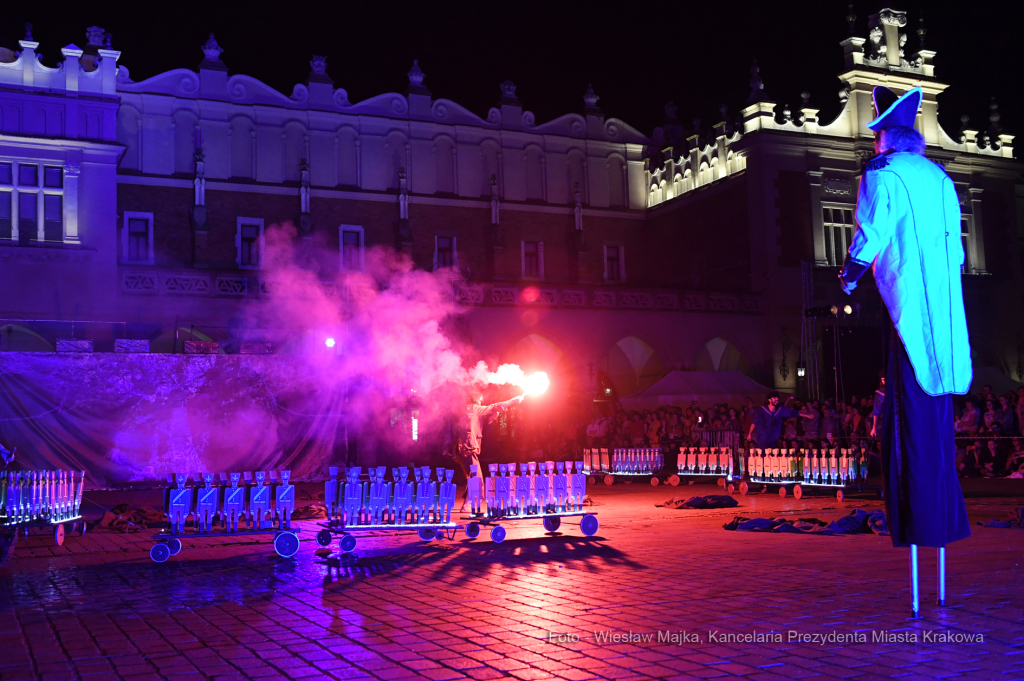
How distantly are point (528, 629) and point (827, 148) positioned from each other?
101ft

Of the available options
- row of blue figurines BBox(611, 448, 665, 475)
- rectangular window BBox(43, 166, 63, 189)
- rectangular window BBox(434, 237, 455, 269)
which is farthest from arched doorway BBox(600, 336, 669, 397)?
rectangular window BBox(43, 166, 63, 189)

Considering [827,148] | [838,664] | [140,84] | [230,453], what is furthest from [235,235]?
[838,664]

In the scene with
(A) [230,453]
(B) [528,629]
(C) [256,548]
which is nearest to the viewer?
(B) [528,629]

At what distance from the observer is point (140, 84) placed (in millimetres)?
30531

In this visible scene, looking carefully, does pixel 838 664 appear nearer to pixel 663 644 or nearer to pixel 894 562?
pixel 663 644

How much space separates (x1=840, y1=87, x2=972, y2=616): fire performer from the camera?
16.9ft

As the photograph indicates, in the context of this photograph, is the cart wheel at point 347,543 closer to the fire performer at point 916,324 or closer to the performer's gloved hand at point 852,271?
the fire performer at point 916,324

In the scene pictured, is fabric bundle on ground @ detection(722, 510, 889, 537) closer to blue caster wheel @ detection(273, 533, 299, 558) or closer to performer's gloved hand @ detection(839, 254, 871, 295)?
blue caster wheel @ detection(273, 533, 299, 558)

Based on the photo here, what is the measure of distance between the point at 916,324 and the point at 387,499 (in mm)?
6312

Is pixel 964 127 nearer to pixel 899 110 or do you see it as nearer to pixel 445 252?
pixel 445 252

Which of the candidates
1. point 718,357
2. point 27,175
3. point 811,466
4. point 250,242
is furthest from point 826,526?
point 250,242

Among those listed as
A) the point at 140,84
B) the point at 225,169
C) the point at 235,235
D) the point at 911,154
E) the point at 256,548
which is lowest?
the point at 256,548

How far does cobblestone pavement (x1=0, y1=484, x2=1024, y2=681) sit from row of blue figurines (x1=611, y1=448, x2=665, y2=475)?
1022 centimetres

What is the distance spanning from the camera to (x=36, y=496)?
10805mm
